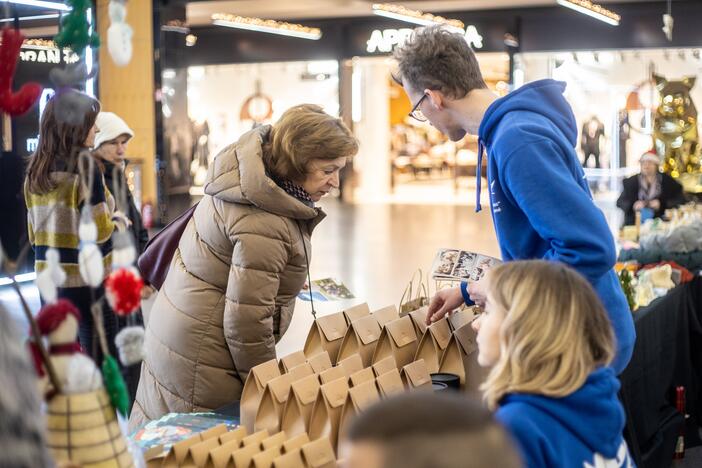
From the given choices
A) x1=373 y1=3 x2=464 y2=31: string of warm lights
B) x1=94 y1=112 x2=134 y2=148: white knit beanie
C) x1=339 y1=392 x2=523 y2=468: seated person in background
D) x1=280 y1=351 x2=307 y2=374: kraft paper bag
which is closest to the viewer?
x1=339 y1=392 x2=523 y2=468: seated person in background

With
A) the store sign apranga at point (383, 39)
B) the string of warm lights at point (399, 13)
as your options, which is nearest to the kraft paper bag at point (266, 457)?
the string of warm lights at point (399, 13)

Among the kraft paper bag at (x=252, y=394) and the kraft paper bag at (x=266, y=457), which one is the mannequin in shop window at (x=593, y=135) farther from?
the kraft paper bag at (x=266, y=457)

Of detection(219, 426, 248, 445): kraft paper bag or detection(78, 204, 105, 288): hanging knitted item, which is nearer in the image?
detection(78, 204, 105, 288): hanging knitted item

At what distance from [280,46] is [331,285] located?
17.0 metres

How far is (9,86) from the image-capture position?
54.3 inches

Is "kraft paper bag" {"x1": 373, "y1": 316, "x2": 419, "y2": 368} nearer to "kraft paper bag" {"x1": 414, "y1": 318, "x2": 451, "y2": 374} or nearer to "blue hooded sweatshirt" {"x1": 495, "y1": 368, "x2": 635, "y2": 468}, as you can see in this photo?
"kraft paper bag" {"x1": 414, "y1": 318, "x2": 451, "y2": 374}

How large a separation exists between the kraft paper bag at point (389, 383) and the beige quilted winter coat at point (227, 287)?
0.46 metres

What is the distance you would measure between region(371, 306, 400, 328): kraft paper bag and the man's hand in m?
0.12

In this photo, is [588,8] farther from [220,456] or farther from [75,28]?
Answer: [75,28]

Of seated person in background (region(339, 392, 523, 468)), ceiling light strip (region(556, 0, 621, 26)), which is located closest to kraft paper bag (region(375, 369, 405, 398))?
seated person in background (region(339, 392, 523, 468))

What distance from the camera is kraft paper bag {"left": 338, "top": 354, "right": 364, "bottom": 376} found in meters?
2.18

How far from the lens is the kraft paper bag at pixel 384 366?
2125 mm

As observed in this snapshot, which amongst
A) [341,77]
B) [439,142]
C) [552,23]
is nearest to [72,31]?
[552,23]

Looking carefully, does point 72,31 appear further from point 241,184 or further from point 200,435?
point 241,184
